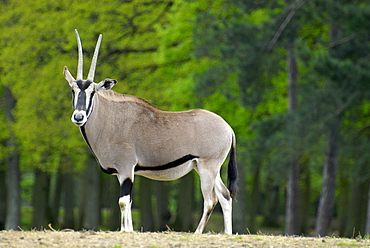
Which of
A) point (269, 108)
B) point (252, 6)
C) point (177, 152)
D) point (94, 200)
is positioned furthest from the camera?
point (94, 200)

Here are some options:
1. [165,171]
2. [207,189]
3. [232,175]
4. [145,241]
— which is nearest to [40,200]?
[232,175]

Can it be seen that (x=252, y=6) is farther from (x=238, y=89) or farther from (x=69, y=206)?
(x=69, y=206)

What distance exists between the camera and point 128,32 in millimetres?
24188

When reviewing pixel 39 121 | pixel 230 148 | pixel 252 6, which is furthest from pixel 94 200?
pixel 230 148

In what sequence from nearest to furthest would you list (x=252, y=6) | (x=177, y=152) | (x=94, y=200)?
(x=177, y=152), (x=252, y=6), (x=94, y=200)

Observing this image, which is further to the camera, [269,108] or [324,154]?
[269,108]

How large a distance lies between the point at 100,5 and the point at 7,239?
1535 cm

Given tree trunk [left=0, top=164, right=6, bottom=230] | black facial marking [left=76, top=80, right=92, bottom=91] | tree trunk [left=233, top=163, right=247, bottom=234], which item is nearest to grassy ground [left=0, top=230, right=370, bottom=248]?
black facial marking [left=76, top=80, right=92, bottom=91]

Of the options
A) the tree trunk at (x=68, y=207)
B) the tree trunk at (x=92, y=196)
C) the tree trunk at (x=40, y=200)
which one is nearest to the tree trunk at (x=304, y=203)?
the tree trunk at (x=92, y=196)

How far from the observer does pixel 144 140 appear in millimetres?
10602

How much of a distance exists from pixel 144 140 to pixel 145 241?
6.83ft

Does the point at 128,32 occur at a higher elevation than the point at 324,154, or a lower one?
higher

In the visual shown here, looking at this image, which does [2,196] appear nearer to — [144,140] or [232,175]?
[232,175]

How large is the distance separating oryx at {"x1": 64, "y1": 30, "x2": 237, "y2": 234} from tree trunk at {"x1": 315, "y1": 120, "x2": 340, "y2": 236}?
961cm
